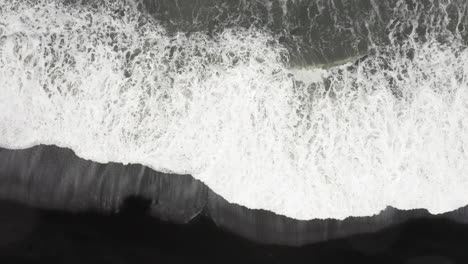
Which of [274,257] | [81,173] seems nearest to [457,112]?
[274,257]

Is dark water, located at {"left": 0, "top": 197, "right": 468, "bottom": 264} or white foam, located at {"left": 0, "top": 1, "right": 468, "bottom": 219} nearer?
dark water, located at {"left": 0, "top": 197, "right": 468, "bottom": 264}

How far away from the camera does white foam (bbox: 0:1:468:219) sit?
429cm

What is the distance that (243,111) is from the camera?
4.39 m

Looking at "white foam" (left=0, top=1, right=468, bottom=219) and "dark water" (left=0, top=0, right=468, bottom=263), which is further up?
"white foam" (left=0, top=1, right=468, bottom=219)

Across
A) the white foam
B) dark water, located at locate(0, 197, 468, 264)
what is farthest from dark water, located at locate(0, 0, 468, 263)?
the white foam

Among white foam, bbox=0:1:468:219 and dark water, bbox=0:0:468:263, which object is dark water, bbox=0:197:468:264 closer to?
dark water, bbox=0:0:468:263

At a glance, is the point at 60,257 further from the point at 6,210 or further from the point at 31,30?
the point at 31,30

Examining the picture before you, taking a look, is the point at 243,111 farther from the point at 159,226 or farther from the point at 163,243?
the point at 163,243

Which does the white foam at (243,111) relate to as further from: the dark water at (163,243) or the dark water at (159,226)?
the dark water at (163,243)

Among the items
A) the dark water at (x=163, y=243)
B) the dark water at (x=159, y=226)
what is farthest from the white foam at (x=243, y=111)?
the dark water at (x=163, y=243)

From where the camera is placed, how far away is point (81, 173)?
4.29 meters

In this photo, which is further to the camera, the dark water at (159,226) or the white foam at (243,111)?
the white foam at (243,111)

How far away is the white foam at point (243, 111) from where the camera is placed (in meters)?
4.29

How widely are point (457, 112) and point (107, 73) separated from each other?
4310mm
